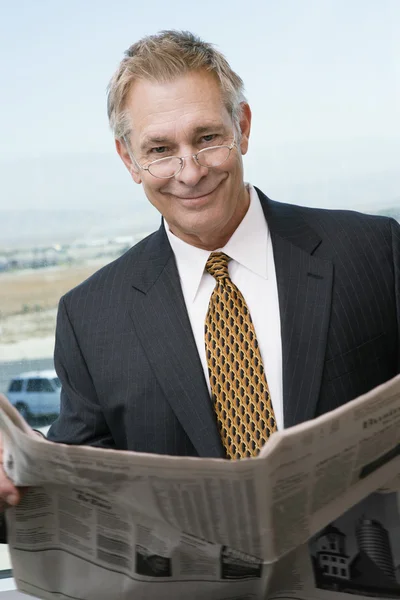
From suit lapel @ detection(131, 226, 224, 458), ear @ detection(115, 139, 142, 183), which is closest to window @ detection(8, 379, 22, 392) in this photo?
suit lapel @ detection(131, 226, 224, 458)

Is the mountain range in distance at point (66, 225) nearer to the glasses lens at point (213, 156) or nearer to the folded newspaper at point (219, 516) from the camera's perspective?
the glasses lens at point (213, 156)

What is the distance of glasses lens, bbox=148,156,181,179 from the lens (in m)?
1.36

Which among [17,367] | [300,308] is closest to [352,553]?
[300,308]

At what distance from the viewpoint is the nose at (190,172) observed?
134 centimetres

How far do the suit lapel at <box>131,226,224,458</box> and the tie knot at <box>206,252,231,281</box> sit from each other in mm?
73

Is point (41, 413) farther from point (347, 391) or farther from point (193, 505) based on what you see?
point (193, 505)

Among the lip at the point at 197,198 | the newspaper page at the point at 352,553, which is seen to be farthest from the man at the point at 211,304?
the newspaper page at the point at 352,553

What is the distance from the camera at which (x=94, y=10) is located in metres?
2.02

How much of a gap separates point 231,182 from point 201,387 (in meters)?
0.39

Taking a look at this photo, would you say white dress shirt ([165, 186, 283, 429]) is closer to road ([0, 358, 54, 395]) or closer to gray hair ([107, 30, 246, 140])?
gray hair ([107, 30, 246, 140])

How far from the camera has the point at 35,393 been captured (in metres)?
2.14

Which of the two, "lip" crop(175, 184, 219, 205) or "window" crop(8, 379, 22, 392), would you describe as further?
"window" crop(8, 379, 22, 392)

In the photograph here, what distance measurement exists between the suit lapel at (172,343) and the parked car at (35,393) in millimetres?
716

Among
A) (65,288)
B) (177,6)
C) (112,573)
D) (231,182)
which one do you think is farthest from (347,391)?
(177,6)
